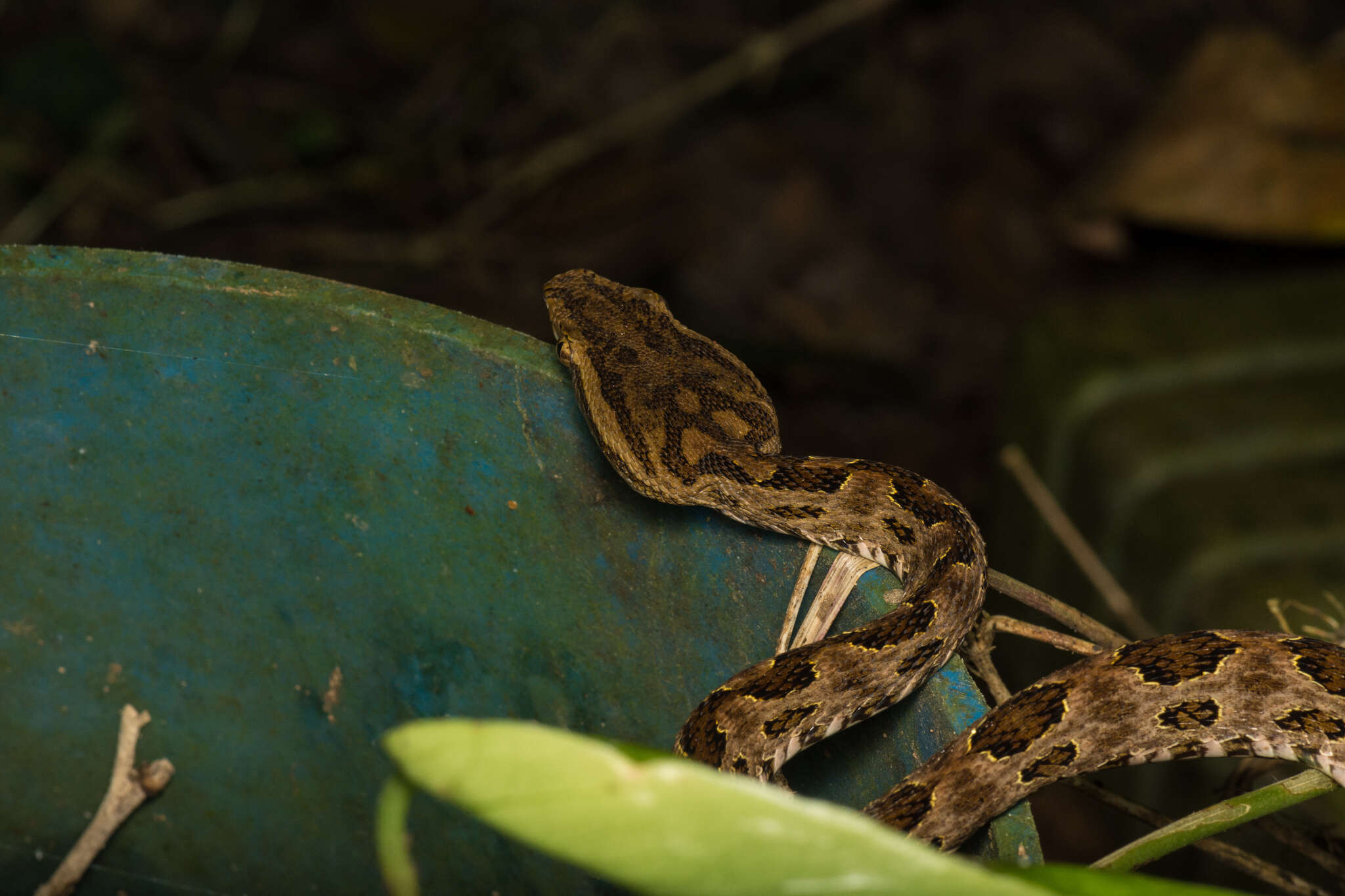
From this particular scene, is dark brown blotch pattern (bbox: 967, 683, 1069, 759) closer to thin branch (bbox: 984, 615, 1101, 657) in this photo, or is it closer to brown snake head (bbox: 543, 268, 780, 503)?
thin branch (bbox: 984, 615, 1101, 657)

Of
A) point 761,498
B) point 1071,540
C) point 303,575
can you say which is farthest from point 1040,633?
point 303,575

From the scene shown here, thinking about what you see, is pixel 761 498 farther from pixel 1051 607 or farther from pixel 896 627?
pixel 1051 607

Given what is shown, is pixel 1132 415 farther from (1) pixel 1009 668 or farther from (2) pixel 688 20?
(2) pixel 688 20

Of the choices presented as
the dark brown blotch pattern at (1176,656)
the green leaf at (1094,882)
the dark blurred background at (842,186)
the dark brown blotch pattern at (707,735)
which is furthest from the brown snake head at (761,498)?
the dark blurred background at (842,186)

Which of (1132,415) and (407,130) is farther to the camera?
(407,130)

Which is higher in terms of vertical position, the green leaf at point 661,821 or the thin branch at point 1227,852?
the thin branch at point 1227,852

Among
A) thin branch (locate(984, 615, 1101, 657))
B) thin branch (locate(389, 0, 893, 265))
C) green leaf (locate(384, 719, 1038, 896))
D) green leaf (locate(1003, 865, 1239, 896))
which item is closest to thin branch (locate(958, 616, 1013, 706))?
thin branch (locate(984, 615, 1101, 657))

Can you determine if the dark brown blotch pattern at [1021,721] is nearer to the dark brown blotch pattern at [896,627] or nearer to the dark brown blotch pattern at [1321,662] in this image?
the dark brown blotch pattern at [896,627]

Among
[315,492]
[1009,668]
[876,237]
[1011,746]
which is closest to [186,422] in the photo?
[315,492]
